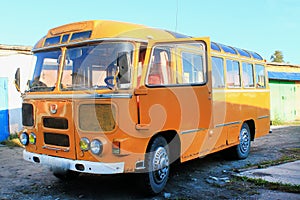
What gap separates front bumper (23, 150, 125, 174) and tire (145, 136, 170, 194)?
633 mm

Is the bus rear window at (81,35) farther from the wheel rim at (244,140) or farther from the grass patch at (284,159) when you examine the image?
the wheel rim at (244,140)

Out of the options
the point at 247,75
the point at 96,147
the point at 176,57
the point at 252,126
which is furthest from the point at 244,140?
the point at 96,147

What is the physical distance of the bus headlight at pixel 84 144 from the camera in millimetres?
4840

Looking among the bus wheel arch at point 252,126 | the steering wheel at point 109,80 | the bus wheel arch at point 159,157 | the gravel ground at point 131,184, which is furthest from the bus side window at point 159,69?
the bus wheel arch at point 252,126

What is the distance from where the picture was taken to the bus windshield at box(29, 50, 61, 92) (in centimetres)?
546

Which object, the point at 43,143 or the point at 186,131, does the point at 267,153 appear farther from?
the point at 43,143

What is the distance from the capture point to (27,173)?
702 centimetres

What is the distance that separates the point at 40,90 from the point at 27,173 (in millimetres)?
2420

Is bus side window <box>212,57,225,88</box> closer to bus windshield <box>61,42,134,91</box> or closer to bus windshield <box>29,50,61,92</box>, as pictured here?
bus windshield <box>61,42,134,91</box>

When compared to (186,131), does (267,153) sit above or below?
below

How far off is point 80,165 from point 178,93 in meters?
2.05

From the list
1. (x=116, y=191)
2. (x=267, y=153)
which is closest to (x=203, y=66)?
(x=116, y=191)

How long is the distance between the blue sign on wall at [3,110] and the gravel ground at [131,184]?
2.93 metres

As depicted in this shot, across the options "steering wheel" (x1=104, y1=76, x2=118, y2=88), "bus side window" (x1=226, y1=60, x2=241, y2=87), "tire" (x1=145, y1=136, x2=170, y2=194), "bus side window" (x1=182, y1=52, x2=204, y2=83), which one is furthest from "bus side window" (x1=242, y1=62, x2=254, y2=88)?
"steering wheel" (x1=104, y1=76, x2=118, y2=88)
